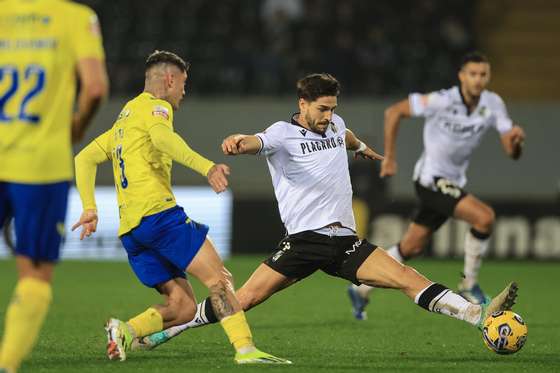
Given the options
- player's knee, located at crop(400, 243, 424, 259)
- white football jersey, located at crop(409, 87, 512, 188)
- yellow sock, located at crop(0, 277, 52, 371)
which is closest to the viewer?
yellow sock, located at crop(0, 277, 52, 371)

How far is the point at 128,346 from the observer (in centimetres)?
736

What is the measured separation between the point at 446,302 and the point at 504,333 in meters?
0.41

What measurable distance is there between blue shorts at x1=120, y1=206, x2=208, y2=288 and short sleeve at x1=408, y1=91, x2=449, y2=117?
408 cm

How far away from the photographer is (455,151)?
1124 centimetres

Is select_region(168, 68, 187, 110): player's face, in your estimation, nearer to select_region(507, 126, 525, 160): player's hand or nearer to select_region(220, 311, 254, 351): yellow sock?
select_region(220, 311, 254, 351): yellow sock

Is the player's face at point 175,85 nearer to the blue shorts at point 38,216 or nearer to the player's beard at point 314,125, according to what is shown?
the player's beard at point 314,125

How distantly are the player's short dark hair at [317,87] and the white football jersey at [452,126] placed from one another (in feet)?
11.6

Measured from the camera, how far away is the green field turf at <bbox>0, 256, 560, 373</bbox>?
23.8 feet

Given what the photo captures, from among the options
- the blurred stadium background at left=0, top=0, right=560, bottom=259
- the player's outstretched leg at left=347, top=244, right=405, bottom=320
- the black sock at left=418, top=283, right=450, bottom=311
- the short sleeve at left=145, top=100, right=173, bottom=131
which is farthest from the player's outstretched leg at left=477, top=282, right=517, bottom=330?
the blurred stadium background at left=0, top=0, right=560, bottom=259

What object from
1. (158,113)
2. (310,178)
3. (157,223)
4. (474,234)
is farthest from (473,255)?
(158,113)

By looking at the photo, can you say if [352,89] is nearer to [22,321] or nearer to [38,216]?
[38,216]

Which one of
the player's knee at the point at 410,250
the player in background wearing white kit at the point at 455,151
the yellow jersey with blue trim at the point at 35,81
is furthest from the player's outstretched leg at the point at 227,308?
the player's knee at the point at 410,250

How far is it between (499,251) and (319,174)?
38.6 feet

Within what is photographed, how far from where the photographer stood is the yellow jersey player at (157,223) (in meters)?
7.02
